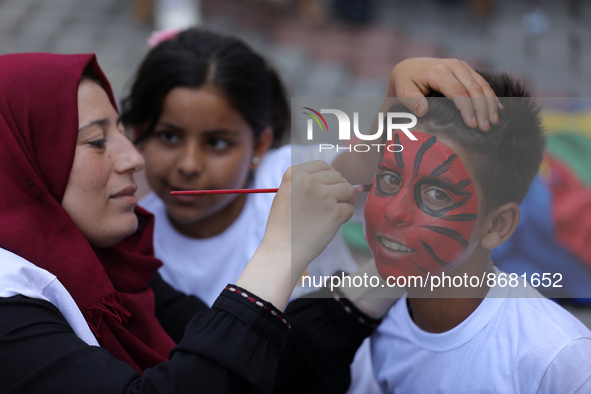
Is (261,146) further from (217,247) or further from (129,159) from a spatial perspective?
(129,159)

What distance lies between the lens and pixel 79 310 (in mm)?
1110

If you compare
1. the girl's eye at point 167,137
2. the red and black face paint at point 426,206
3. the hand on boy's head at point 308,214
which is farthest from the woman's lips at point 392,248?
the girl's eye at point 167,137

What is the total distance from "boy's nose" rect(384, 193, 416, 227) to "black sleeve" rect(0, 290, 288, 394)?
271 millimetres

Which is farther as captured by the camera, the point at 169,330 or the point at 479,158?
the point at 169,330

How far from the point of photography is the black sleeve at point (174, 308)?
1.49 meters

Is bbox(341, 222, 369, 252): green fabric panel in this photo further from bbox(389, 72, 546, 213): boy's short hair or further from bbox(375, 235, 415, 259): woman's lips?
bbox(389, 72, 546, 213): boy's short hair

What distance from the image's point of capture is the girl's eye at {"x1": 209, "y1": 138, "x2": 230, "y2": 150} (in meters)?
1.69

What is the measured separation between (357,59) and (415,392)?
4.20m

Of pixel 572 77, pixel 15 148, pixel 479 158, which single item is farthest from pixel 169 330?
pixel 572 77

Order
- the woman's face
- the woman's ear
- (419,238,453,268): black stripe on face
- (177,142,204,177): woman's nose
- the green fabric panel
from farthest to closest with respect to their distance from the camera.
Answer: the woman's ear, (177,142,204,177): woman's nose, the green fabric panel, the woman's face, (419,238,453,268): black stripe on face

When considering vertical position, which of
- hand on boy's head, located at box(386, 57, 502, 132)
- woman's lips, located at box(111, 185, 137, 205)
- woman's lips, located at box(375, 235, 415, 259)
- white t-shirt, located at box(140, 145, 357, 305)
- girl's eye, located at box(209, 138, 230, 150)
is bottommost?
white t-shirt, located at box(140, 145, 357, 305)

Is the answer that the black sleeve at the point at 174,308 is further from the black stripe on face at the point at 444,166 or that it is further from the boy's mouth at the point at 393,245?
the black stripe on face at the point at 444,166

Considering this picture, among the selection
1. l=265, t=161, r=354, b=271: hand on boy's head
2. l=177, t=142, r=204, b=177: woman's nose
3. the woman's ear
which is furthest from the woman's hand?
the woman's ear

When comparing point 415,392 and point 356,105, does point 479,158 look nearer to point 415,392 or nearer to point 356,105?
point 356,105
